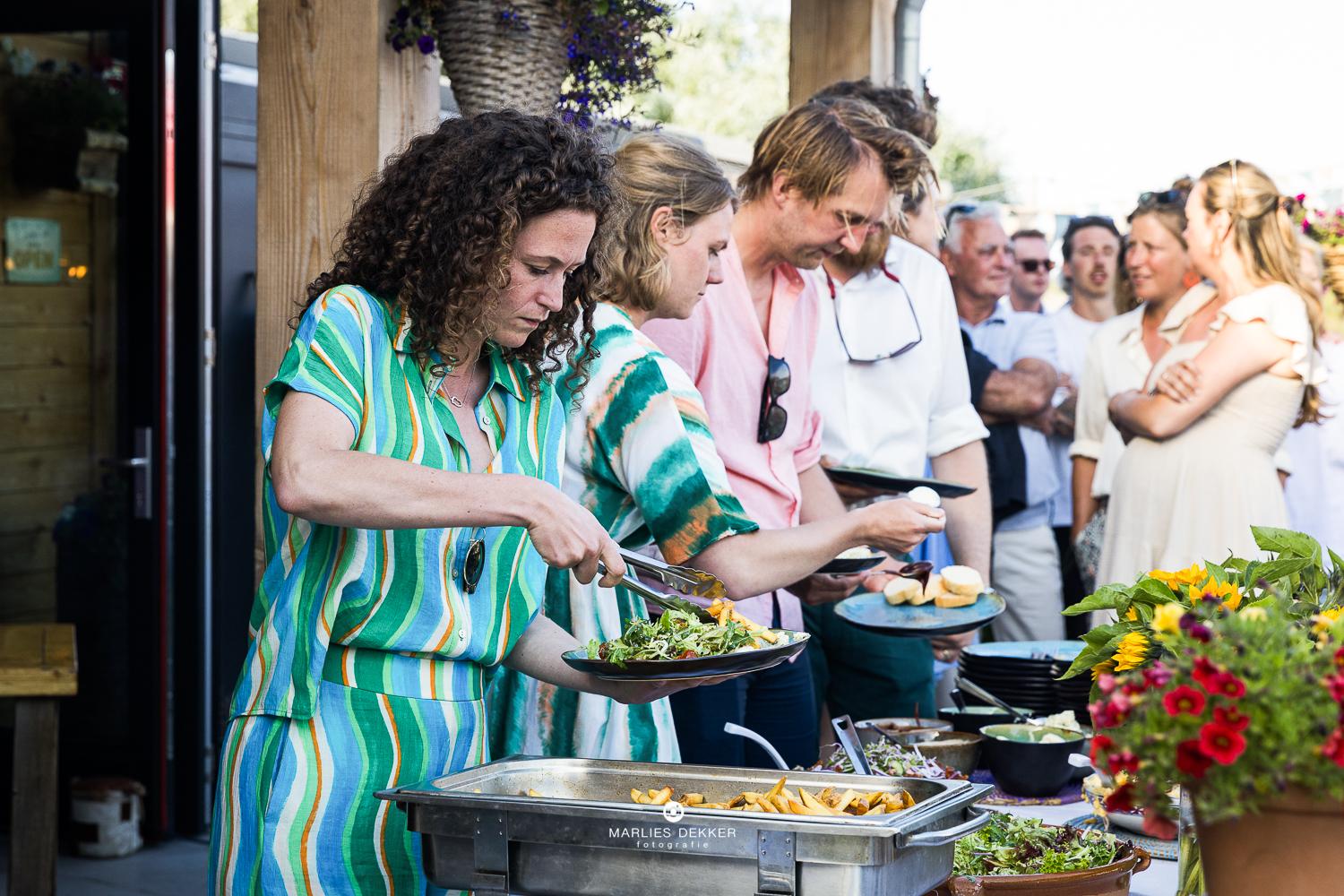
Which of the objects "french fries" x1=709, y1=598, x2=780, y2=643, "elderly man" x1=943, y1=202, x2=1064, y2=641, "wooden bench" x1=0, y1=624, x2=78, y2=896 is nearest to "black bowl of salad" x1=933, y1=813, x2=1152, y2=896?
"french fries" x1=709, y1=598, x2=780, y2=643

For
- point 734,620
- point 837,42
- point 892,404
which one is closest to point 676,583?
point 734,620

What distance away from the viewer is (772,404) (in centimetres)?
250

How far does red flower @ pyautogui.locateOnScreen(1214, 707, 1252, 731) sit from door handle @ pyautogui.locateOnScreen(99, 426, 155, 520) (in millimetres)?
3625

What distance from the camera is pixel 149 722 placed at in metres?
3.91

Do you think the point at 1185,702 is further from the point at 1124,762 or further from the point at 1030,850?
the point at 1030,850

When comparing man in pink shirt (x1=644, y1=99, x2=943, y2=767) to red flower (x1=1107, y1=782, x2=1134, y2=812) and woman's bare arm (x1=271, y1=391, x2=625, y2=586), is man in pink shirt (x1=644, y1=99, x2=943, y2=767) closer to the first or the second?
woman's bare arm (x1=271, y1=391, x2=625, y2=586)

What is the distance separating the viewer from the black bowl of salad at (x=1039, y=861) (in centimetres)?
144

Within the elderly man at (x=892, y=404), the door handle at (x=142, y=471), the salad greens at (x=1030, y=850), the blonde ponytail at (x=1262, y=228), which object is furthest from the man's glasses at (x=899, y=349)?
the door handle at (x=142, y=471)

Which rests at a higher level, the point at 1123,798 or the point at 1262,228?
the point at 1262,228

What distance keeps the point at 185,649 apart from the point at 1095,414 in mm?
2937

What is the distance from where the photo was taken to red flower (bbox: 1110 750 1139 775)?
0.92 m

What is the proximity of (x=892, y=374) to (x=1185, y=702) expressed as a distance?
2362 millimetres

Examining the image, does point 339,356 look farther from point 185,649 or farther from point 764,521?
point 185,649

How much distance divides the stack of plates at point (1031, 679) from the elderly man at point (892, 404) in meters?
0.45
